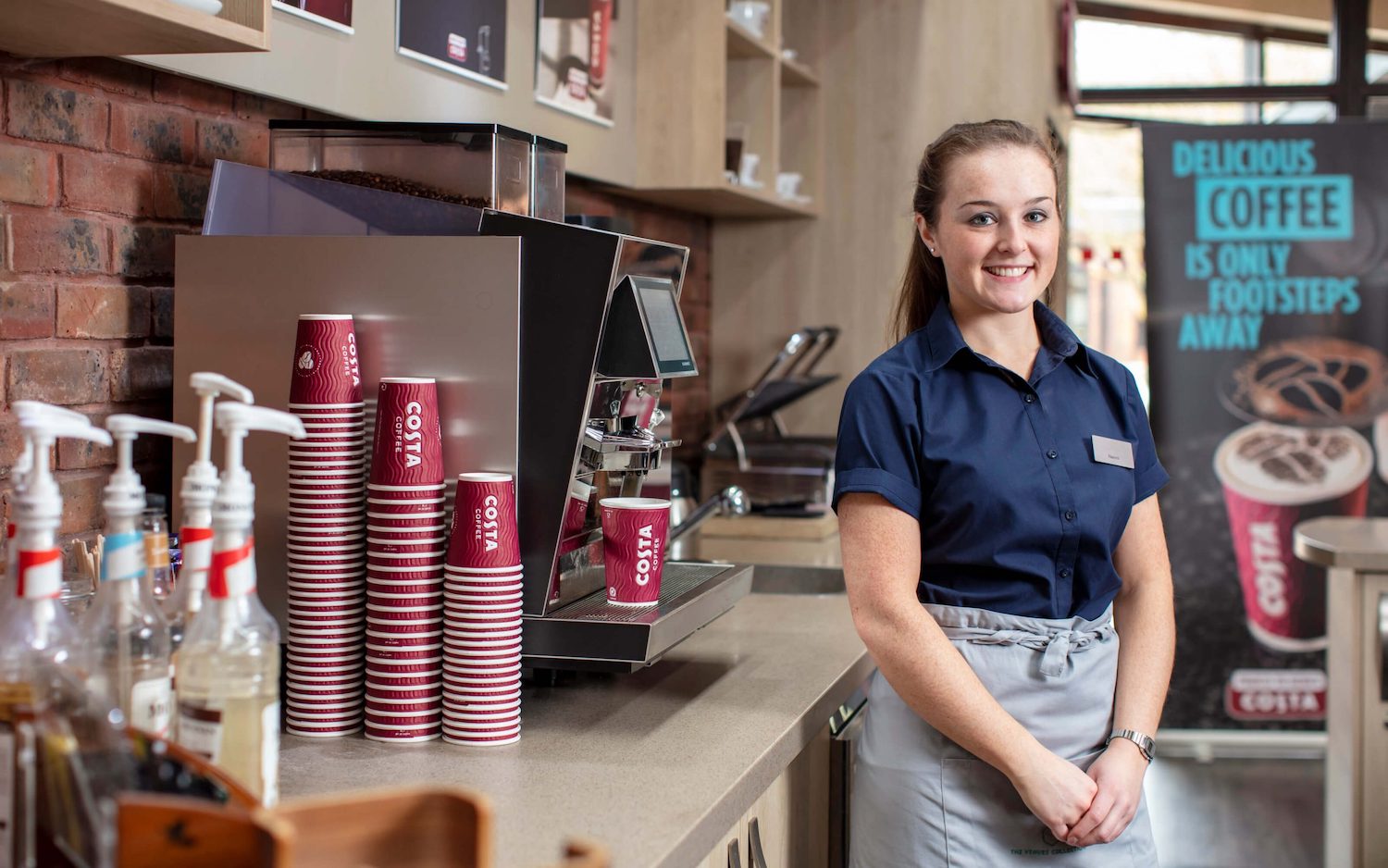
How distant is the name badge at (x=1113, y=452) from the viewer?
1.59 m

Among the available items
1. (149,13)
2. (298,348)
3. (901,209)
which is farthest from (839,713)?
(901,209)

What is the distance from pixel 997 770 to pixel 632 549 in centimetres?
48

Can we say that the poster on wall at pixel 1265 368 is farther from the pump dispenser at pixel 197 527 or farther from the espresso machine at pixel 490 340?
the pump dispenser at pixel 197 527

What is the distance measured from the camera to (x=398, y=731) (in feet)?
4.62

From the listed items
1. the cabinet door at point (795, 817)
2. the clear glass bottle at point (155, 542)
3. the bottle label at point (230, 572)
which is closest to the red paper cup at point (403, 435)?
the clear glass bottle at point (155, 542)

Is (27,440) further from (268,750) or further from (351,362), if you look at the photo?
(351,362)

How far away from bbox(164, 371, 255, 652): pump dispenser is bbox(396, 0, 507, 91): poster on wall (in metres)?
1.09

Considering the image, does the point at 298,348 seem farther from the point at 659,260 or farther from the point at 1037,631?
the point at 1037,631

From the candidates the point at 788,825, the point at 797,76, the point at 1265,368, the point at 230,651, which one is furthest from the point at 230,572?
the point at 1265,368

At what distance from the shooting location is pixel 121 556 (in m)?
1.01

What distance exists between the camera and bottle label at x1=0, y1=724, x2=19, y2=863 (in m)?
0.86

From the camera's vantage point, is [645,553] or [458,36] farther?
[458,36]

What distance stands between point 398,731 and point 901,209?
2.70m

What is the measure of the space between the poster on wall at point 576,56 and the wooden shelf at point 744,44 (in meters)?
0.39
